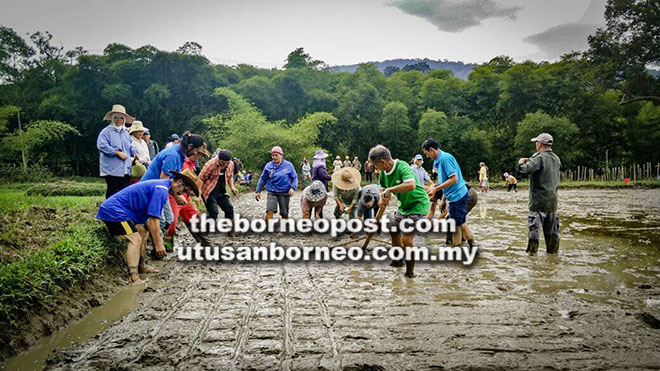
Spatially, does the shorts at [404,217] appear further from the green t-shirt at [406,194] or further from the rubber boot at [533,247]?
the rubber boot at [533,247]

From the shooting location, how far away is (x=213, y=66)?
1751 inches

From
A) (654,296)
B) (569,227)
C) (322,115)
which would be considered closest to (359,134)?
(322,115)

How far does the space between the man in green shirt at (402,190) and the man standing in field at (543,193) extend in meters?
2.03

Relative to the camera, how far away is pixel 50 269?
426cm

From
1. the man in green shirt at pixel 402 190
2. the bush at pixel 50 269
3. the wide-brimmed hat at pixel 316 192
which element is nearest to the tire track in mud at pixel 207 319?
the bush at pixel 50 269

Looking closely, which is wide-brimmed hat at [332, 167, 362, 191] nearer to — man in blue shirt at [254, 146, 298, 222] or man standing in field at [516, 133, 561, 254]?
man in blue shirt at [254, 146, 298, 222]

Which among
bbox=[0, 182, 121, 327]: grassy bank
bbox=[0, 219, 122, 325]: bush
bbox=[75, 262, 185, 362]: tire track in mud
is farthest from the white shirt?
bbox=[75, 262, 185, 362]: tire track in mud

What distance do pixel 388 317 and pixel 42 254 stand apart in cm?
375

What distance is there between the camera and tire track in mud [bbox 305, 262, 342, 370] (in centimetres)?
306

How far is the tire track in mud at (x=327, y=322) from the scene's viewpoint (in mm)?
3061

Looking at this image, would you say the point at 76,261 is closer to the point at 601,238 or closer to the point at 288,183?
the point at 288,183

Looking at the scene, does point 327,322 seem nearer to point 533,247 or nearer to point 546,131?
point 533,247

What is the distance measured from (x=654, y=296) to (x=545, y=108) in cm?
4369

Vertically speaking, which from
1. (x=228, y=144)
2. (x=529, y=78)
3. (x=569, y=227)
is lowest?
(x=569, y=227)
